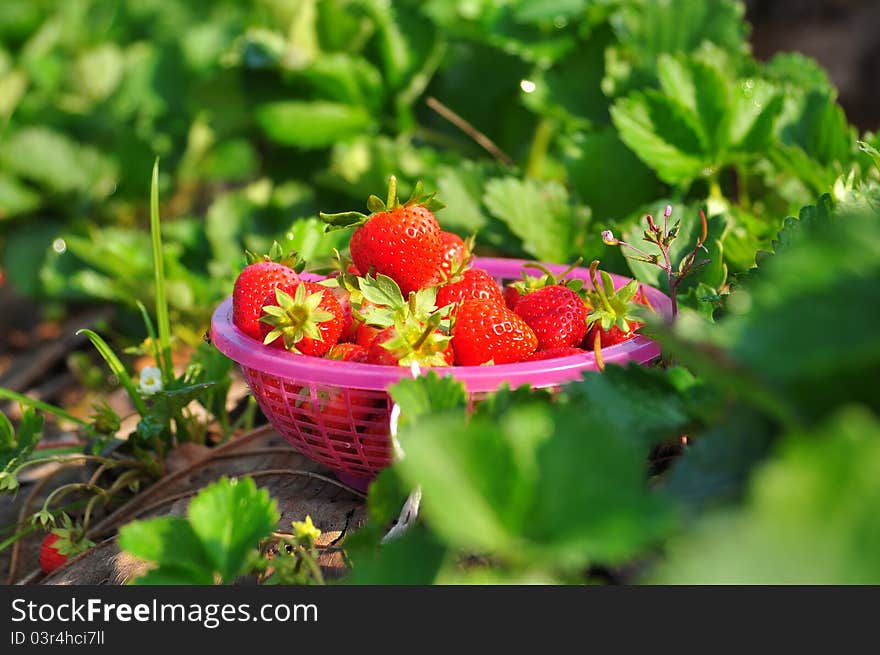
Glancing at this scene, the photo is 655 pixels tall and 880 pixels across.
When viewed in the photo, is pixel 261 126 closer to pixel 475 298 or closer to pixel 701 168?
pixel 701 168

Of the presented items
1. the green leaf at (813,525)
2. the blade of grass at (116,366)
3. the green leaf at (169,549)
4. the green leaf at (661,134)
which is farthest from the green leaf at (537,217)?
the green leaf at (813,525)

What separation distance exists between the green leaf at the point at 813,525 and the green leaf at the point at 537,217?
3.53 ft

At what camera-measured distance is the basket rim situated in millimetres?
965

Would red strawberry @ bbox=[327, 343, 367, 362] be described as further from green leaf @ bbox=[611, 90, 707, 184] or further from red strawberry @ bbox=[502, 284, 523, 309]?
green leaf @ bbox=[611, 90, 707, 184]

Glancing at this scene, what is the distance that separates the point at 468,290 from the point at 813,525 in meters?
0.67

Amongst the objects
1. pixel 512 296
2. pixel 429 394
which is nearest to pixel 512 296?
pixel 512 296

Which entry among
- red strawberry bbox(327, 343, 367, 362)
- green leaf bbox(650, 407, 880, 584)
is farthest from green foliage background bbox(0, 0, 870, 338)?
green leaf bbox(650, 407, 880, 584)

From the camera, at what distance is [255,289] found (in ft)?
3.64

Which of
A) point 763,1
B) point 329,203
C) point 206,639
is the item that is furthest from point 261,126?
point 763,1

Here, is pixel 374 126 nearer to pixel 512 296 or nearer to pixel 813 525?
pixel 512 296

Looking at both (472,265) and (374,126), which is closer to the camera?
(472,265)

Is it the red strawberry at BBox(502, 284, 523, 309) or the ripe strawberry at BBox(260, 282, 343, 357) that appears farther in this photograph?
the red strawberry at BBox(502, 284, 523, 309)

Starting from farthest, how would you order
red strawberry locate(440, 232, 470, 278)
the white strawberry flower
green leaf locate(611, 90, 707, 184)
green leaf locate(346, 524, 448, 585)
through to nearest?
green leaf locate(611, 90, 707, 184), the white strawberry flower, red strawberry locate(440, 232, 470, 278), green leaf locate(346, 524, 448, 585)

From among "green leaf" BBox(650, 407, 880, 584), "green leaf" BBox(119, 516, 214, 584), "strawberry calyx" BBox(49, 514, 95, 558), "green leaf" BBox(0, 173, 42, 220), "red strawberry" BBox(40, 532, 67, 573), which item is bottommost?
"green leaf" BBox(0, 173, 42, 220)
